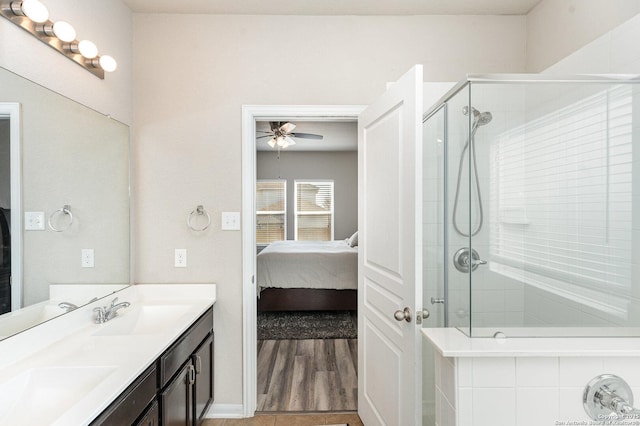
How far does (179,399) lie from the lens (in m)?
1.69

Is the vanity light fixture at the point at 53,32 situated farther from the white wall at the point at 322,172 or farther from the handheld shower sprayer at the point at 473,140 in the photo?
the white wall at the point at 322,172

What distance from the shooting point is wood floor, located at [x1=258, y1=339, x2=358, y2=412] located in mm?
2456

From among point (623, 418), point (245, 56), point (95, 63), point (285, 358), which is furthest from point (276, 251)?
point (623, 418)

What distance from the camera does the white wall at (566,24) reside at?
5.49 ft

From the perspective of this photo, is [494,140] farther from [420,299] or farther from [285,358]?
[285,358]

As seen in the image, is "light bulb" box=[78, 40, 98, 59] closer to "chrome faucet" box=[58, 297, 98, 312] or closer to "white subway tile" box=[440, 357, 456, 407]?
"chrome faucet" box=[58, 297, 98, 312]

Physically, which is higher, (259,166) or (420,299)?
(259,166)

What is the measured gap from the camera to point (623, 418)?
1.06 m

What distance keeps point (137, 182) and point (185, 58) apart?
886 mm

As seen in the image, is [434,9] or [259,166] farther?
[259,166]

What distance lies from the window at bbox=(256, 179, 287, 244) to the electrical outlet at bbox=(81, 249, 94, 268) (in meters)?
5.65

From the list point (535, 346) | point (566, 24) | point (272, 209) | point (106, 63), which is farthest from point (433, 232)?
point (272, 209)

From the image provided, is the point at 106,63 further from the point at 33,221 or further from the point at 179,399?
the point at 179,399

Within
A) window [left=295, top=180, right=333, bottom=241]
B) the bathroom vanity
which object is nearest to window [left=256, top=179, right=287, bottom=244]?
window [left=295, top=180, right=333, bottom=241]
